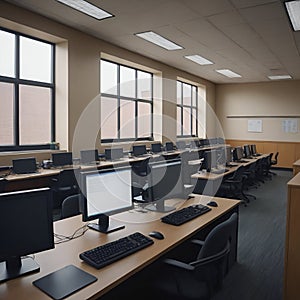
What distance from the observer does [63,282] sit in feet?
A: 4.64

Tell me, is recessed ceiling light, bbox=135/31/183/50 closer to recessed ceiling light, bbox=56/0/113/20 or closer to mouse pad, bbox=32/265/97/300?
recessed ceiling light, bbox=56/0/113/20

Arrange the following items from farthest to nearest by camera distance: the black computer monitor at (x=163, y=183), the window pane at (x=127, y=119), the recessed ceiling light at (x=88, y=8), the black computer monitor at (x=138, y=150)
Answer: the window pane at (x=127, y=119)
the black computer monitor at (x=138, y=150)
the recessed ceiling light at (x=88, y=8)
the black computer monitor at (x=163, y=183)

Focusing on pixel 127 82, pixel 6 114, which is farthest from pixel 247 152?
pixel 6 114

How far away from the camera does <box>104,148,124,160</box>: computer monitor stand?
6432mm

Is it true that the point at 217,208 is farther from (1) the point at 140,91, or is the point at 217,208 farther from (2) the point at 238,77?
(2) the point at 238,77

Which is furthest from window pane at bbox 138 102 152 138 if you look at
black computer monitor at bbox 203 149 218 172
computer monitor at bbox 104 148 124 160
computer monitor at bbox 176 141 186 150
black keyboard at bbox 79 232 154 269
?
black keyboard at bbox 79 232 154 269

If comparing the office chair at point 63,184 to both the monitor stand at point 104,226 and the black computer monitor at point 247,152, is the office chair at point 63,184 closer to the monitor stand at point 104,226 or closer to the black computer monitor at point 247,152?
the monitor stand at point 104,226

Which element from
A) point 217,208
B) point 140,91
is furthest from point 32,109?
point 217,208

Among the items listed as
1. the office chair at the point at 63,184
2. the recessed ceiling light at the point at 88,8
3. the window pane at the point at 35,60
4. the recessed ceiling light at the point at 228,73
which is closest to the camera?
the recessed ceiling light at the point at 88,8

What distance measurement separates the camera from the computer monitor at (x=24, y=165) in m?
4.53

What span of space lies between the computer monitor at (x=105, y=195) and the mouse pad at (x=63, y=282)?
0.52 metres

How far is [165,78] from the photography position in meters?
8.72

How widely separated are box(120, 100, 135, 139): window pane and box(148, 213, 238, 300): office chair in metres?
5.93

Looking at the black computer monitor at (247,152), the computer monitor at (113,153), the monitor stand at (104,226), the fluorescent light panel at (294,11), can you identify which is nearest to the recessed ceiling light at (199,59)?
the black computer monitor at (247,152)
